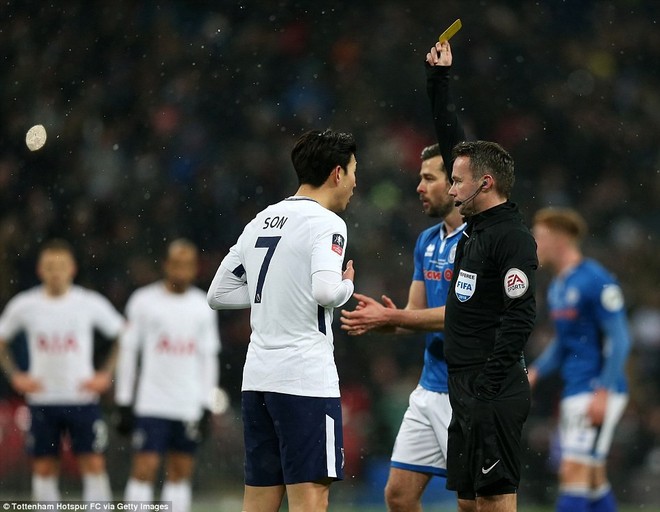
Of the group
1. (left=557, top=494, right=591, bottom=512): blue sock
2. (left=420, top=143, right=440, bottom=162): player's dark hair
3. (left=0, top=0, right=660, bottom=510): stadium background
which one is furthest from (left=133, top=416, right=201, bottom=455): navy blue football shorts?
(left=420, top=143, right=440, bottom=162): player's dark hair

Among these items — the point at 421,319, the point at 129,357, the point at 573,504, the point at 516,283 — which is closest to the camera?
the point at 516,283

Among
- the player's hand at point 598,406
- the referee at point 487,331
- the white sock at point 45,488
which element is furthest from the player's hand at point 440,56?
the white sock at point 45,488

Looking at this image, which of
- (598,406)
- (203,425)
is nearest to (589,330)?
(598,406)

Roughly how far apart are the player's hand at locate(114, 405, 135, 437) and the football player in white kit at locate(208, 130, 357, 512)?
4.68m

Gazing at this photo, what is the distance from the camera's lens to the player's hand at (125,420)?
9.27 meters

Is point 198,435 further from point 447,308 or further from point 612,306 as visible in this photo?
point 447,308

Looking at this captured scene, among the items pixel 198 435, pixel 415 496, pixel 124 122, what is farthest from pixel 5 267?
pixel 415 496

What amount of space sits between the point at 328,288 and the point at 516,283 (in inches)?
28.9

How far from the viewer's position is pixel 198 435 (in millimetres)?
9461

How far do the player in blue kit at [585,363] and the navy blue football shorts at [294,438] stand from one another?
358cm

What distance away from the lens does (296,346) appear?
465 centimetres

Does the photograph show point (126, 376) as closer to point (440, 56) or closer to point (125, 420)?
point (125, 420)

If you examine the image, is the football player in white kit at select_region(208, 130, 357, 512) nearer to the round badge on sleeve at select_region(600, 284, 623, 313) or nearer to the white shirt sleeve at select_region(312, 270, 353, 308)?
the white shirt sleeve at select_region(312, 270, 353, 308)

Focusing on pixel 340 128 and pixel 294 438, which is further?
pixel 340 128
